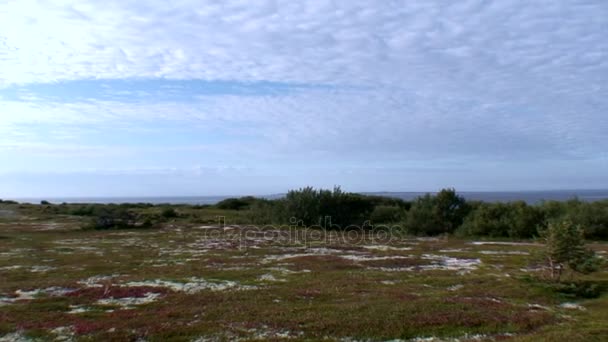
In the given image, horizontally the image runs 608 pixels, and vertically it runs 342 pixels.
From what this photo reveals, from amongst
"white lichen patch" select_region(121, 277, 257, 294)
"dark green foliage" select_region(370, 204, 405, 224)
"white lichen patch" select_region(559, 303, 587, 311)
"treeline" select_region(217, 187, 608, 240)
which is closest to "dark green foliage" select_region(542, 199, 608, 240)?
"treeline" select_region(217, 187, 608, 240)

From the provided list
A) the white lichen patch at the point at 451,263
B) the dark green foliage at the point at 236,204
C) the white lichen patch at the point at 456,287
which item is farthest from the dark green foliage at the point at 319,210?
the white lichen patch at the point at 456,287

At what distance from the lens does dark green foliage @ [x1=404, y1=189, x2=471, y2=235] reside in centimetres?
6047

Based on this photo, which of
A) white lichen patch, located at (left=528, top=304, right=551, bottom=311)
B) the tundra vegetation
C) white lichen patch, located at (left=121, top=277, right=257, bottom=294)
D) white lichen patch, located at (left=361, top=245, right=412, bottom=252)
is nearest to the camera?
the tundra vegetation

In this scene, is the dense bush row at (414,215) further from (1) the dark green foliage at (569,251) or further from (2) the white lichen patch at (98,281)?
(2) the white lichen patch at (98,281)

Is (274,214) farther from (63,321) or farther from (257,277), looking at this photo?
(63,321)

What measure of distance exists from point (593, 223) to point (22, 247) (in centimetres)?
5383

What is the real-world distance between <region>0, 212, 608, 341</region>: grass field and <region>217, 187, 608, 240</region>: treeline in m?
17.3

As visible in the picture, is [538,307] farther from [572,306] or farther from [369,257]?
[369,257]

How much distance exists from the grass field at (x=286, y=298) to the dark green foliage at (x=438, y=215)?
2606 centimetres

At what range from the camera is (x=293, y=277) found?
24031mm

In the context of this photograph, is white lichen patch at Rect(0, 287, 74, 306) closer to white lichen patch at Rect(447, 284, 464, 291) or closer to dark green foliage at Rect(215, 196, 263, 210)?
white lichen patch at Rect(447, 284, 464, 291)

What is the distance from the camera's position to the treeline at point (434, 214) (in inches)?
2029

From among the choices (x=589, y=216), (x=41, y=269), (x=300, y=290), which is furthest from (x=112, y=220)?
(x=589, y=216)

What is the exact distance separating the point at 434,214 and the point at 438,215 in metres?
0.61
